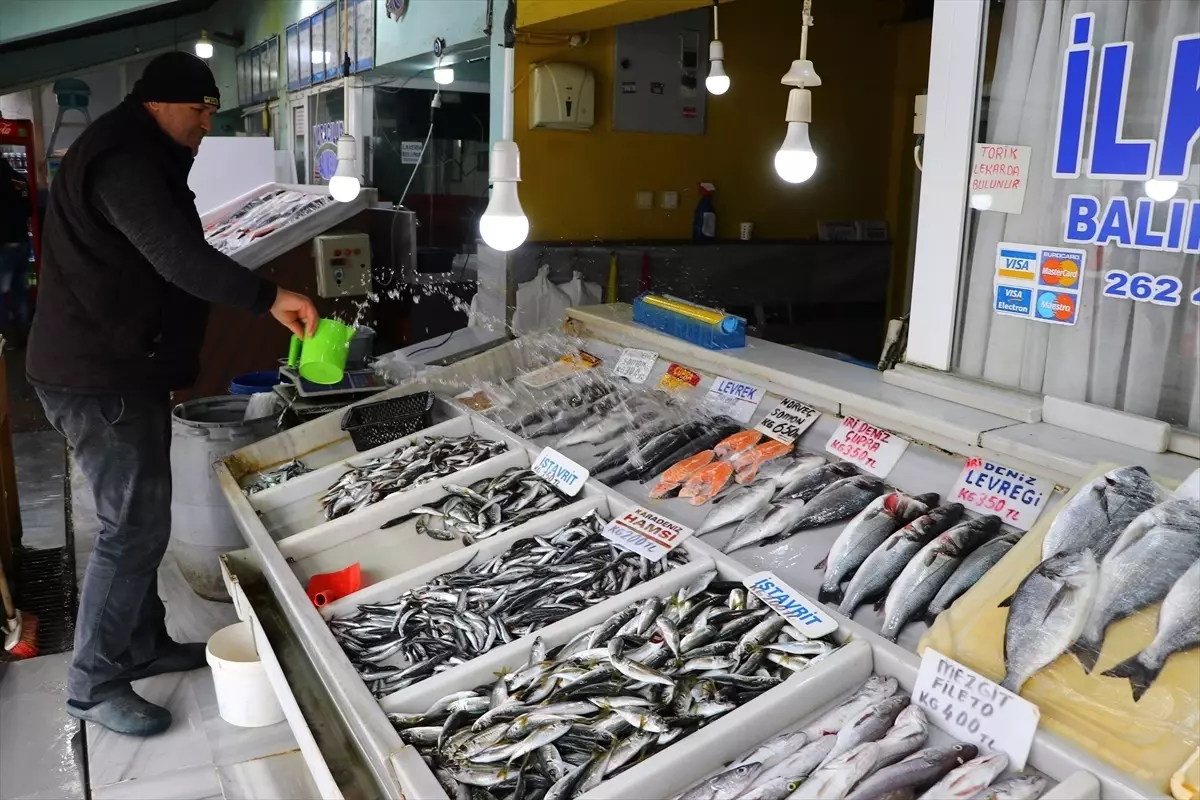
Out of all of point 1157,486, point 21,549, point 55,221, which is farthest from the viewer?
point 21,549

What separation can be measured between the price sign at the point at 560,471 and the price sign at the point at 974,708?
4.42 ft

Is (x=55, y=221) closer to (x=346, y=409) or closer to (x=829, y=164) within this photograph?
(x=346, y=409)

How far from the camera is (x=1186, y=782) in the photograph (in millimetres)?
1485

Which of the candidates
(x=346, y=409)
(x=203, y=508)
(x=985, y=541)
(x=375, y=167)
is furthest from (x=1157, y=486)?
(x=375, y=167)

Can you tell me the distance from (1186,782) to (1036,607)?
396 mm

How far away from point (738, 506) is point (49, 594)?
3.77 m

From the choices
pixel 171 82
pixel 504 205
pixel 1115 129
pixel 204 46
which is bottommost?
pixel 504 205

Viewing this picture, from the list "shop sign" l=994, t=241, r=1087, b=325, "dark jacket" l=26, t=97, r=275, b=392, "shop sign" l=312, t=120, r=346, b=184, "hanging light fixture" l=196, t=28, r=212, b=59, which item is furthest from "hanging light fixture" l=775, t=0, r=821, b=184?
"hanging light fixture" l=196, t=28, r=212, b=59

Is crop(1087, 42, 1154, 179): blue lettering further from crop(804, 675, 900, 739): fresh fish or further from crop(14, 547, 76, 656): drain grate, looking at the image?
crop(14, 547, 76, 656): drain grate

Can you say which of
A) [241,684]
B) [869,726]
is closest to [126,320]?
[241,684]

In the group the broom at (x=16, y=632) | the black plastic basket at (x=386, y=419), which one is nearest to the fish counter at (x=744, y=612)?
the black plastic basket at (x=386, y=419)

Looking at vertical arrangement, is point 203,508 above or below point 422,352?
below

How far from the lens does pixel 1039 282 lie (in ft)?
8.60

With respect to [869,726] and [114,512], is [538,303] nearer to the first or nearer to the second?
[114,512]
